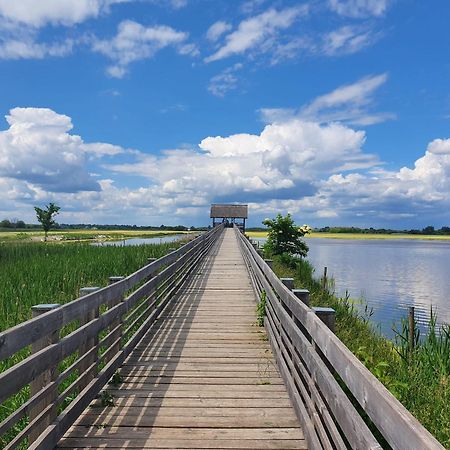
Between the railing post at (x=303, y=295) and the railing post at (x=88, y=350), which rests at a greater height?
the railing post at (x=303, y=295)

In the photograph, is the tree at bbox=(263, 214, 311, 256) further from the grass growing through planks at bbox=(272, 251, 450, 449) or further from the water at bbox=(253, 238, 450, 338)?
the grass growing through planks at bbox=(272, 251, 450, 449)

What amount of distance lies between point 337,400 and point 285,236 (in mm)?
27804

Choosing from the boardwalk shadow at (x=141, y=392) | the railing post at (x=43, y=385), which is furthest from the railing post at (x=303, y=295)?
the railing post at (x=43, y=385)

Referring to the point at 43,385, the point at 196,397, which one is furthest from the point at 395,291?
the point at 43,385

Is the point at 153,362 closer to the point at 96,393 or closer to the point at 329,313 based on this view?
the point at 96,393

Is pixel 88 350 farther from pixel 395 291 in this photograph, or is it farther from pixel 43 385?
pixel 395 291

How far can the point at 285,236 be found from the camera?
3017cm

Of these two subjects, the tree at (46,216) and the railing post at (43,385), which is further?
the tree at (46,216)

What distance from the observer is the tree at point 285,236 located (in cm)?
3003

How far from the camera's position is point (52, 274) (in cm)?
1277

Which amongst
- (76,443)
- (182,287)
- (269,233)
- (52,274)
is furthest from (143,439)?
(269,233)

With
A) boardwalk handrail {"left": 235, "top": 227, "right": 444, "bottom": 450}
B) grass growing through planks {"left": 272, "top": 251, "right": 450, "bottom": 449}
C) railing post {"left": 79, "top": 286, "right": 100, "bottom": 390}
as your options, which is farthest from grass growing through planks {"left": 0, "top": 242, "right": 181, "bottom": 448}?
grass growing through planks {"left": 272, "top": 251, "right": 450, "bottom": 449}

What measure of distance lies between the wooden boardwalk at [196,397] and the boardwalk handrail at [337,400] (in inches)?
12.8

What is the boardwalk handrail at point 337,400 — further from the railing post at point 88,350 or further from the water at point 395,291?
the water at point 395,291
